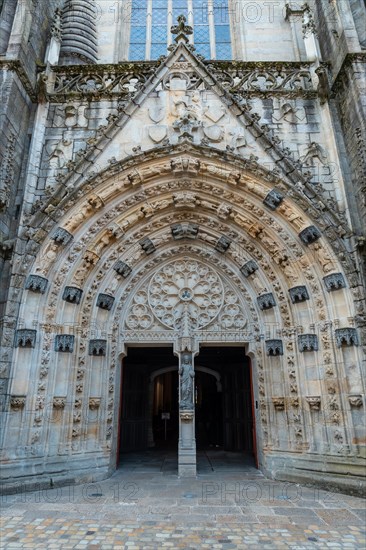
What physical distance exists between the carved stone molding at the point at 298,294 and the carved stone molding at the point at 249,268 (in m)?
1.01

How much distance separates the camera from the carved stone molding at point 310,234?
7.27 metres

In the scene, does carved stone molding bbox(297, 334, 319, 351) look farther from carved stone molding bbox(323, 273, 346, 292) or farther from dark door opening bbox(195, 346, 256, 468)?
dark door opening bbox(195, 346, 256, 468)

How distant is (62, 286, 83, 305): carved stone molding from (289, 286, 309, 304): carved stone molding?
14.7 feet

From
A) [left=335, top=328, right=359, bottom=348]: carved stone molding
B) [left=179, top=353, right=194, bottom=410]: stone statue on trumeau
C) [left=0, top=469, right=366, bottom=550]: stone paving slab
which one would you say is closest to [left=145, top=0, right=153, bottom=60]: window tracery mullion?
[left=179, top=353, right=194, bottom=410]: stone statue on trumeau

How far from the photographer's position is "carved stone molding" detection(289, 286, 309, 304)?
7289mm

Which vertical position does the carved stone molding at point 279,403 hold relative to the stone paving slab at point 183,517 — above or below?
above

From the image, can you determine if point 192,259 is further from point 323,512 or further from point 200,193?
point 323,512

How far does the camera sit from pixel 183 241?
866 centimetres

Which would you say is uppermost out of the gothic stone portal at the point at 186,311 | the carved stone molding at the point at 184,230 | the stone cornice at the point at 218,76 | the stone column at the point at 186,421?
the stone cornice at the point at 218,76

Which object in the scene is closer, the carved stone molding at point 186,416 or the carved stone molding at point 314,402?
the carved stone molding at point 314,402

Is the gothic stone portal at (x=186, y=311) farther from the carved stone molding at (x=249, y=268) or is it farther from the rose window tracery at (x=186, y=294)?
the carved stone molding at (x=249, y=268)

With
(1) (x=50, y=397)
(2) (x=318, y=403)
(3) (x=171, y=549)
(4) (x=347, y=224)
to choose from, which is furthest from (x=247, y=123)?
(3) (x=171, y=549)

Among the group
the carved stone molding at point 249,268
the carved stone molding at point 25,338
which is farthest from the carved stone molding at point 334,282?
the carved stone molding at point 25,338

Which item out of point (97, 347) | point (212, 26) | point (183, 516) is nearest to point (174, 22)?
point (212, 26)
